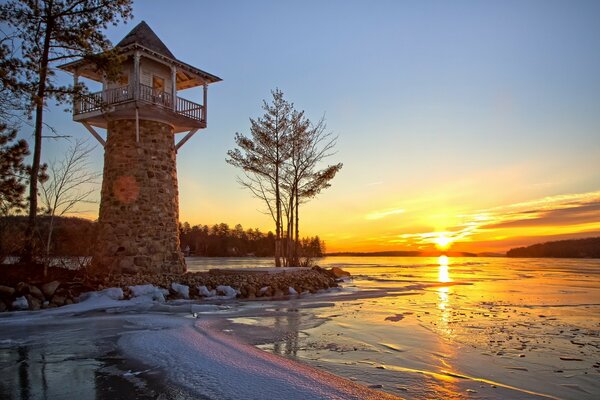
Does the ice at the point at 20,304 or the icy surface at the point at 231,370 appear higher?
the ice at the point at 20,304

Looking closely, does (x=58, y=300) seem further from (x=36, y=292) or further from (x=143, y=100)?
(x=143, y=100)

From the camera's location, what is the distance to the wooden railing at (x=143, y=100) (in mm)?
16141

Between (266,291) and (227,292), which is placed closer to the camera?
(227,292)

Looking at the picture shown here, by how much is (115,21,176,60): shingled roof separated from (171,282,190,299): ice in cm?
882

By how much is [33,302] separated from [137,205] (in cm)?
631

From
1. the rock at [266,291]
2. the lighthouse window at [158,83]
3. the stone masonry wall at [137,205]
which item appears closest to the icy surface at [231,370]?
the rock at [266,291]

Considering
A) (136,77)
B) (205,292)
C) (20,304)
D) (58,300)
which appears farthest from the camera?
(136,77)

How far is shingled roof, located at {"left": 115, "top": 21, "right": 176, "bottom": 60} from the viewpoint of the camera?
1645 cm

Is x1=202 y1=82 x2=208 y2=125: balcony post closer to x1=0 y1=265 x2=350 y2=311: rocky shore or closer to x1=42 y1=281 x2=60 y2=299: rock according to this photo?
x1=0 y1=265 x2=350 y2=311: rocky shore

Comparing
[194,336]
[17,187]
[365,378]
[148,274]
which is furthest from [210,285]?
[365,378]

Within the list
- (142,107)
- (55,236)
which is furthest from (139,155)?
(55,236)

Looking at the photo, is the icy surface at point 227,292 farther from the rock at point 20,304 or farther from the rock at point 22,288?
the rock at point 20,304

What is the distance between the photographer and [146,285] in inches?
523

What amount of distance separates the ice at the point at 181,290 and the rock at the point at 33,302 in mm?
3904
